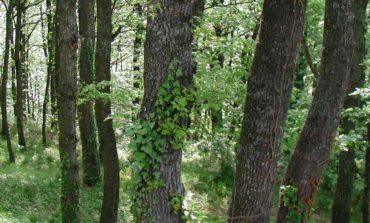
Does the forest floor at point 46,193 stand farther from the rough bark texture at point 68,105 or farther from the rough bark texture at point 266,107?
the rough bark texture at point 266,107

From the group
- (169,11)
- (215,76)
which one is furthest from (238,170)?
(215,76)

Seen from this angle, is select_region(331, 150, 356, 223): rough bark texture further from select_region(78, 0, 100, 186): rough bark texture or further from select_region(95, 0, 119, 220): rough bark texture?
select_region(78, 0, 100, 186): rough bark texture

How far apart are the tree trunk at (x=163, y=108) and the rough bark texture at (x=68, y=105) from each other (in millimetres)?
2927

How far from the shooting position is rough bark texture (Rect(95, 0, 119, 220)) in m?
9.73

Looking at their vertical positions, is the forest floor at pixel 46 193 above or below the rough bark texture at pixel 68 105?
below

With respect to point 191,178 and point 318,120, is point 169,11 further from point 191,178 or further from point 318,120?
point 191,178

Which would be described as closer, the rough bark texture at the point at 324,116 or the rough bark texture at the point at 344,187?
the rough bark texture at the point at 324,116

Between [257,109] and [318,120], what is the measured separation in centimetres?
153

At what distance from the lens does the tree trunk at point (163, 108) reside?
5184 millimetres

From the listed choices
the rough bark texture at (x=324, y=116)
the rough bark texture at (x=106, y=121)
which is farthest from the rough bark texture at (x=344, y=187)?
the rough bark texture at (x=106, y=121)

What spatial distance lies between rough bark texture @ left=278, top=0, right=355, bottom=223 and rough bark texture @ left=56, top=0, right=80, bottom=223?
3803 millimetres

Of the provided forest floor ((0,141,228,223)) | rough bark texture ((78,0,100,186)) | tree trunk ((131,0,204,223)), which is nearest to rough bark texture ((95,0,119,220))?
forest floor ((0,141,228,223))

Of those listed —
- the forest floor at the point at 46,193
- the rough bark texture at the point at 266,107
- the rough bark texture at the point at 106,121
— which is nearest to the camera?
the rough bark texture at the point at 266,107

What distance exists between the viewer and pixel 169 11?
203 inches
